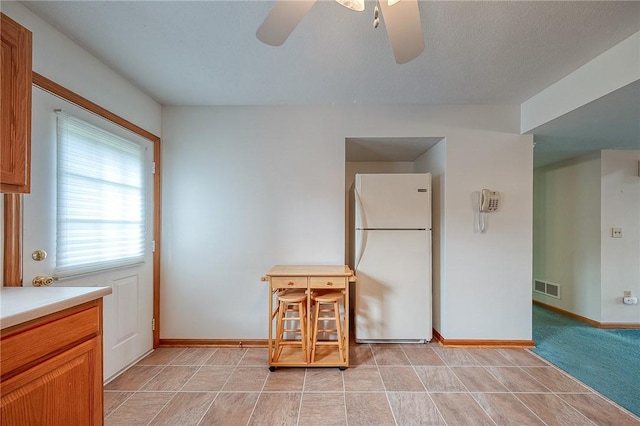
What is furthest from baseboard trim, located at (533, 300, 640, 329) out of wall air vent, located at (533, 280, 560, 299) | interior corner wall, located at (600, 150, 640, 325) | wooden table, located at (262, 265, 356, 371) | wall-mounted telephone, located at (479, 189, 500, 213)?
wooden table, located at (262, 265, 356, 371)

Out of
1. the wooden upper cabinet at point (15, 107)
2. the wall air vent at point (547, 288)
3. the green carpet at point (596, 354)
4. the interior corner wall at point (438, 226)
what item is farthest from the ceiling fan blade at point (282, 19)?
the wall air vent at point (547, 288)

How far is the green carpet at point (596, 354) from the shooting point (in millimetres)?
1973

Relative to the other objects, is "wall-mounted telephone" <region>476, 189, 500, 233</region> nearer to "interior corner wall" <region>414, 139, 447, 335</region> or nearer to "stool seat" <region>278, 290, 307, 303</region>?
"interior corner wall" <region>414, 139, 447, 335</region>

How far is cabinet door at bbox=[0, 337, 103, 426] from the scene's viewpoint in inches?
35.6

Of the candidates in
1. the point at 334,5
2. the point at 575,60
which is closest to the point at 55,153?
the point at 334,5

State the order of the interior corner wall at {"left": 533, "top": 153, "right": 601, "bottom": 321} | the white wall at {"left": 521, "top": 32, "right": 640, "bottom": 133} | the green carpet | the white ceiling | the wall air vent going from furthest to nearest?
the wall air vent, the interior corner wall at {"left": 533, "top": 153, "right": 601, "bottom": 321}, the green carpet, the white wall at {"left": 521, "top": 32, "right": 640, "bottom": 133}, the white ceiling

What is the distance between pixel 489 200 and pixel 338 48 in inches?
76.2

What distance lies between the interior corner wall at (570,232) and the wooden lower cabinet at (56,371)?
4.83m

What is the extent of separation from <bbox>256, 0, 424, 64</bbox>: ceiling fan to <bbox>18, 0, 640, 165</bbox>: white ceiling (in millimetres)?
361

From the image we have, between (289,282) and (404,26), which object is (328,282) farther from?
(404,26)

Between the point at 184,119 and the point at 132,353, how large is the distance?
2212 millimetres

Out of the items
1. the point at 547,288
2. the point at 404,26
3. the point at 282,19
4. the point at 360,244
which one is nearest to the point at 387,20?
the point at 404,26

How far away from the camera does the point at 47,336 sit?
1.00m

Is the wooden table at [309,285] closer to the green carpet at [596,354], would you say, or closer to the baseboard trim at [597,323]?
the green carpet at [596,354]
